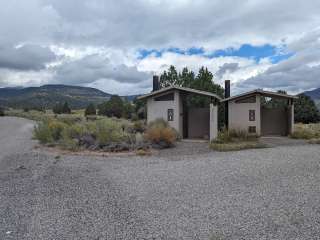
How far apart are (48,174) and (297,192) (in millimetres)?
6416

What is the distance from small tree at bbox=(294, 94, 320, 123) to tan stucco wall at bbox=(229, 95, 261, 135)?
18.9 metres

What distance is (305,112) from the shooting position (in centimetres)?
3719

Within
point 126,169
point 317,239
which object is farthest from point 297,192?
point 126,169

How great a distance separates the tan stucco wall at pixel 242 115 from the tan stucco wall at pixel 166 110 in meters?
4.00

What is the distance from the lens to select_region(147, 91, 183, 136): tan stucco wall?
1878 centimetres

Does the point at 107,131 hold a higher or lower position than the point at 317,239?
higher

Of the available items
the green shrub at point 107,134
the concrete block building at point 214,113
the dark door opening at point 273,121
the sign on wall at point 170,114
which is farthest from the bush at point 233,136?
the green shrub at point 107,134

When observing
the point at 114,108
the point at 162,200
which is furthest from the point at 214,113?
the point at 114,108

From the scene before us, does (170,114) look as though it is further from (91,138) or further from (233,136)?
(91,138)

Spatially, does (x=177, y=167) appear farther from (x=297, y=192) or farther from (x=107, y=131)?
(x=107, y=131)

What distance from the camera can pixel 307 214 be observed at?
16.7 ft

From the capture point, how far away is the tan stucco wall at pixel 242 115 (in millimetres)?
20828

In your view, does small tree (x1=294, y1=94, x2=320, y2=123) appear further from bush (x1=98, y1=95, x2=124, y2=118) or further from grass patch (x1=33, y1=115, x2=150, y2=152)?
grass patch (x1=33, y1=115, x2=150, y2=152)

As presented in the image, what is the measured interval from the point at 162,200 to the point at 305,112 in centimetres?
3581
